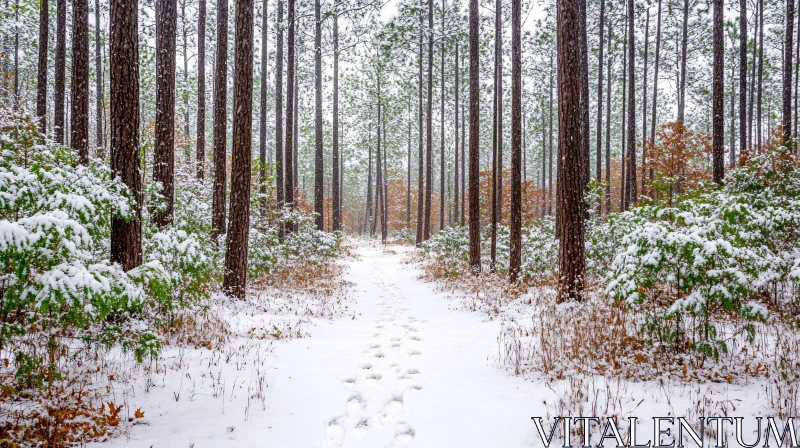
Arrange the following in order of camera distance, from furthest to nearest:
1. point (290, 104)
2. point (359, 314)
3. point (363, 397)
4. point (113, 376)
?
point (290, 104)
point (359, 314)
point (363, 397)
point (113, 376)

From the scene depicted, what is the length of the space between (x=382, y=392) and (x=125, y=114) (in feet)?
16.2

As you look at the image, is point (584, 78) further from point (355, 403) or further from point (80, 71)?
point (80, 71)

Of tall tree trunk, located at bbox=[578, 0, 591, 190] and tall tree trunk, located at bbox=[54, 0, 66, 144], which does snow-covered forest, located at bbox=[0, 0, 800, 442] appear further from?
tall tree trunk, located at bbox=[54, 0, 66, 144]

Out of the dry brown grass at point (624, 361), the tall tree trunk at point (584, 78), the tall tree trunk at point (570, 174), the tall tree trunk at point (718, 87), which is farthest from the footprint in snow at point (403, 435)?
the tall tree trunk at point (718, 87)

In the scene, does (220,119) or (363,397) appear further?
(220,119)

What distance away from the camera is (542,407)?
3.71 meters

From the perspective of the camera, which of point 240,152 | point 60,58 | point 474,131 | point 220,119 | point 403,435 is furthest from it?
point 60,58

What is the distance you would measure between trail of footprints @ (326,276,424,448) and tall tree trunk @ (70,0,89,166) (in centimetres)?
831

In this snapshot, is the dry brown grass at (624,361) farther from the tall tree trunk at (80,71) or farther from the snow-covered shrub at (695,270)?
the tall tree trunk at (80,71)

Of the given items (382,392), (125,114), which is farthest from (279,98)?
(382,392)

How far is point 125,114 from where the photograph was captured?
5199 millimetres

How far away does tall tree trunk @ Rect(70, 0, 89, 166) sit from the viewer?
9.39 m

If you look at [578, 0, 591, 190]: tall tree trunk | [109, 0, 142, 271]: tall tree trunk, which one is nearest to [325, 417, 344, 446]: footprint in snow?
[109, 0, 142, 271]: tall tree trunk

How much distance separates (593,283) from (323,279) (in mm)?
7739
